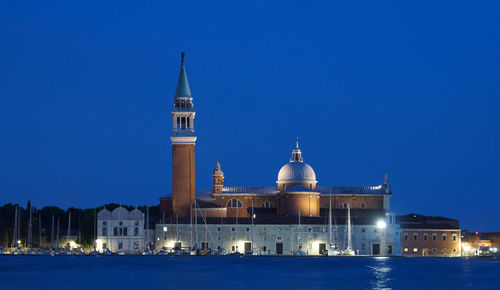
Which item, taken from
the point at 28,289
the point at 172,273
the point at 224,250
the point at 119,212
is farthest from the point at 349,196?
the point at 28,289

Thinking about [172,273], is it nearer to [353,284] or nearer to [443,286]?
[353,284]

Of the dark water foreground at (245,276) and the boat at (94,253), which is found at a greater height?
the boat at (94,253)

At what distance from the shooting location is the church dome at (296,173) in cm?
10738

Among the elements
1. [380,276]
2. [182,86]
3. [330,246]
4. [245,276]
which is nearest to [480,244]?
[330,246]

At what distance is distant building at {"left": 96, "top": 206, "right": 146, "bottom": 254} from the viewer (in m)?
102

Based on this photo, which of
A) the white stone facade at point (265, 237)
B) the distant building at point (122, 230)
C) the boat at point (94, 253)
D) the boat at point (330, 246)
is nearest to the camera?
the boat at point (330, 246)

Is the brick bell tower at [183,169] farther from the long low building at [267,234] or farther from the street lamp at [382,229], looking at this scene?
the street lamp at [382,229]

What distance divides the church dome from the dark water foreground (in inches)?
1071

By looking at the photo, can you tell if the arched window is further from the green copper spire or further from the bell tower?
the green copper spire

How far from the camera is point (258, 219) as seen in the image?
101562 mm

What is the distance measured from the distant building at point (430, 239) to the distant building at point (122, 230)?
28030mm

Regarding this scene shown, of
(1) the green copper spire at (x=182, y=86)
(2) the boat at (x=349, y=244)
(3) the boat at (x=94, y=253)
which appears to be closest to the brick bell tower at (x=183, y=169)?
(1) the green copper spire at (x=182, y=86)

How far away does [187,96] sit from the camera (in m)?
104

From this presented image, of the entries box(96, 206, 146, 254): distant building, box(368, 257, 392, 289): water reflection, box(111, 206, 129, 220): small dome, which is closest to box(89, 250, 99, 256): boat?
box(96, 206, 146, 254): distant building
